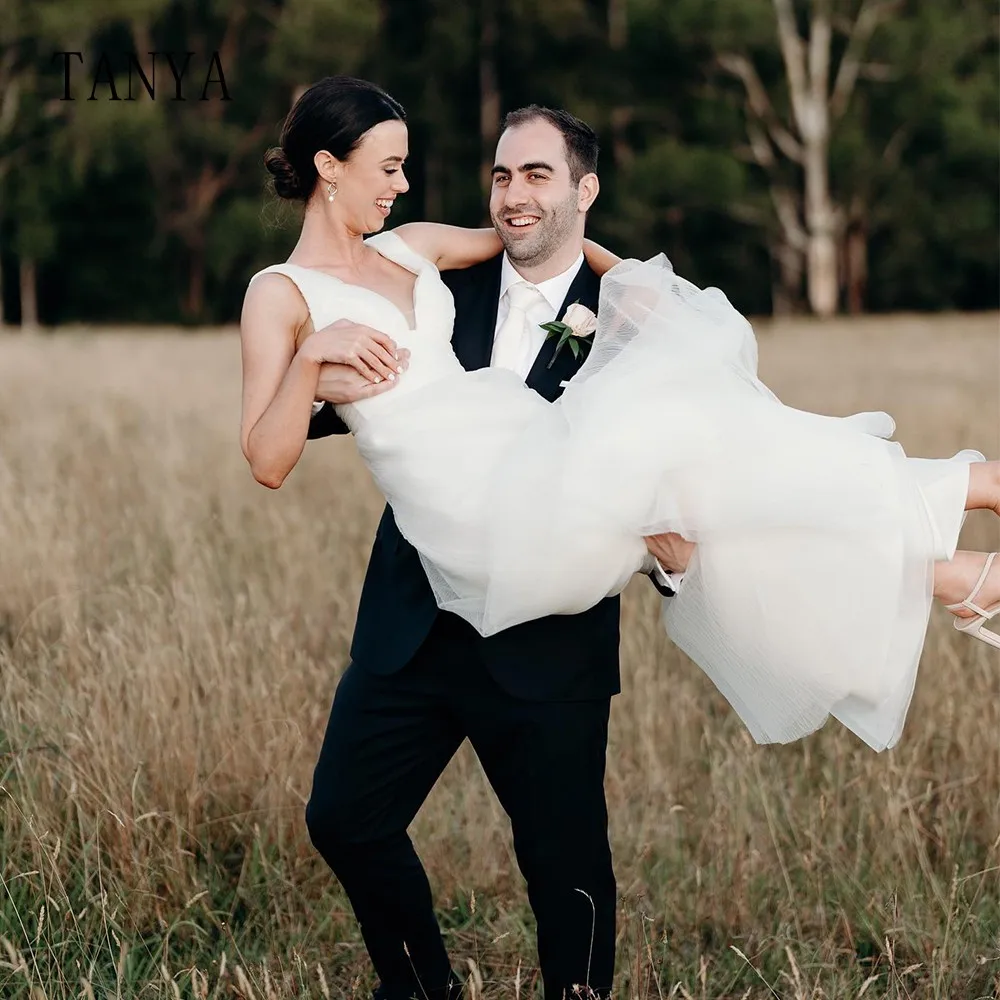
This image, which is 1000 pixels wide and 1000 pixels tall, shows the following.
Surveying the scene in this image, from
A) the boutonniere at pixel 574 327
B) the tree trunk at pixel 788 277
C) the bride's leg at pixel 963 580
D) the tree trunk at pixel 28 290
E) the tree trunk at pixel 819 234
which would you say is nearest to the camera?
the bride's leg at pixel 963 580

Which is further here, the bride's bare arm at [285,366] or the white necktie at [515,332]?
the white necktie at [515,332]

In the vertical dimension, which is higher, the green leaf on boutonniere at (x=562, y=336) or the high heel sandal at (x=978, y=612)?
the green leaf on boutonniere at (x=562, y=336)

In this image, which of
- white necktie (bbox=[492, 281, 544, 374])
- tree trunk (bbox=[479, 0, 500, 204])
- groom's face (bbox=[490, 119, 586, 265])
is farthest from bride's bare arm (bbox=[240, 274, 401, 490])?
tree trunk (bbox=[479, 0, 500, 204])

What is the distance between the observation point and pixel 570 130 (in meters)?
3.29

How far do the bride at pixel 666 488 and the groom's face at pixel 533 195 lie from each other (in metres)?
0.22

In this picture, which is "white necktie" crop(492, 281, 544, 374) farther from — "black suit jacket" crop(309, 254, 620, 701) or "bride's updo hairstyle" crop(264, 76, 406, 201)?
"bride's updo hairstyle" crop(264, 76, 406, 201)

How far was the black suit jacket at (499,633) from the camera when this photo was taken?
304 cm

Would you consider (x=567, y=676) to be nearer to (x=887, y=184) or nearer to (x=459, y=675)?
(x=459, y=675)

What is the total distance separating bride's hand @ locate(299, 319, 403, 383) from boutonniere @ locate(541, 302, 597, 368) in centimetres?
39

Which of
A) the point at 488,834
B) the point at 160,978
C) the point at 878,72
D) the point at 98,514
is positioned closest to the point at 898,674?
the point at 488,834

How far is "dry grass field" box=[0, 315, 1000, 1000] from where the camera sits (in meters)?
3.51

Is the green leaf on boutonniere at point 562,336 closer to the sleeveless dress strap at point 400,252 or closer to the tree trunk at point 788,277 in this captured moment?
the sleeveless dress strap at point 400,252

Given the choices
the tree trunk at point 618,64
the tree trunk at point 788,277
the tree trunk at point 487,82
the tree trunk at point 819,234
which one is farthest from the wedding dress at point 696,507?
the tree trunk at point 788,277

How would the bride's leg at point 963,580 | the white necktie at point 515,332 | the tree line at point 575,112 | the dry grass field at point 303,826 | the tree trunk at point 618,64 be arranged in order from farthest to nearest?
1. the tree trunk at point 618,64
2. the tree line at point 575,112
3. the dry grass field at point 303,826
4. the white necktie at point 515,332
5. the bride's leg at point 963,580
